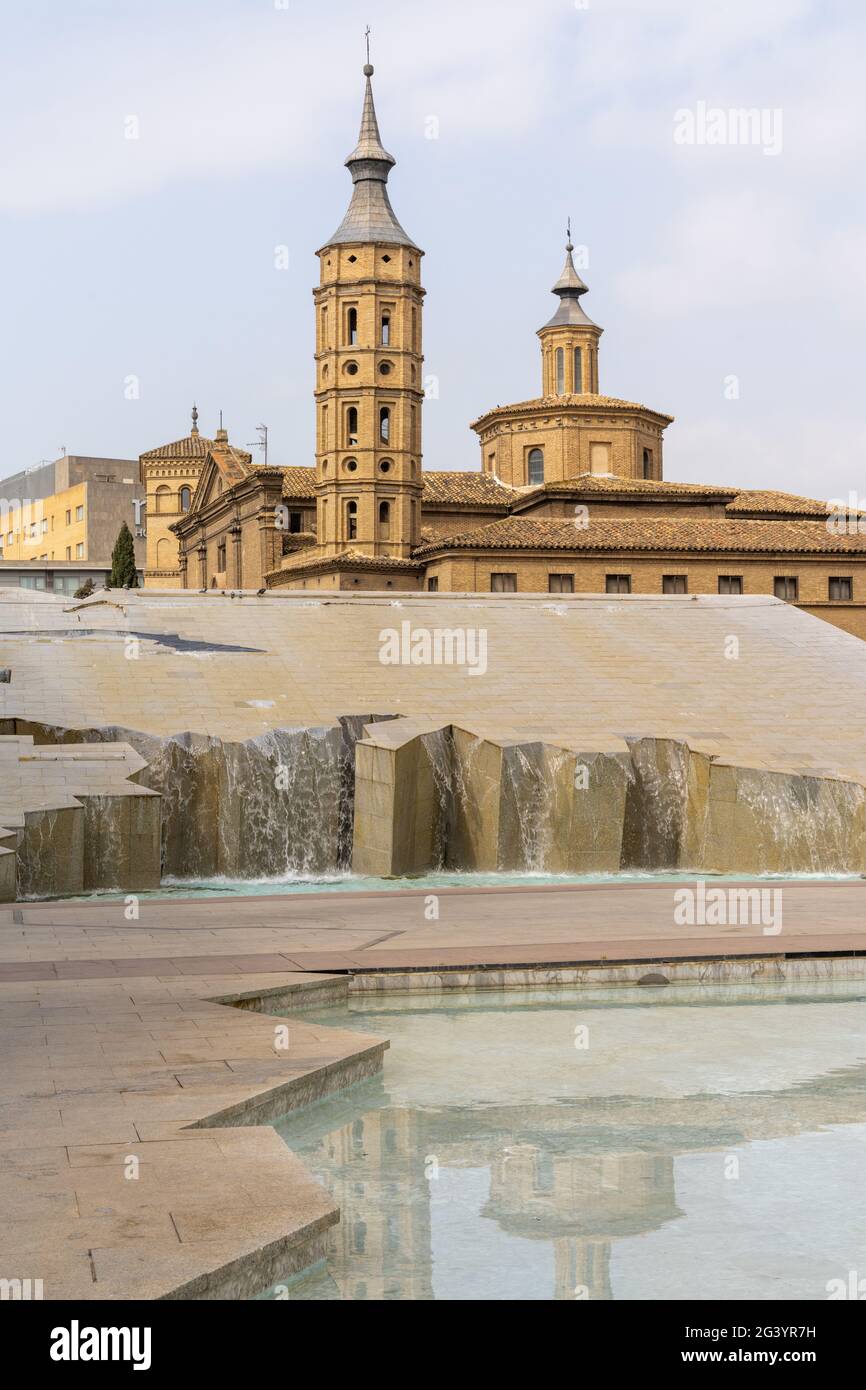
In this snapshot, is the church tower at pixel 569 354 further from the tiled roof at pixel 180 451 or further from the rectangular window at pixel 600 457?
the tiled roof at pixel 180 451

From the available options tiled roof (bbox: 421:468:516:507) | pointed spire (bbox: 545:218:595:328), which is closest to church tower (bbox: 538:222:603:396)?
pointed spire (bbox: 545:218:595:328)

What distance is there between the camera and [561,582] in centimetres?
4875

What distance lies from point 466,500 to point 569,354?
12418mm

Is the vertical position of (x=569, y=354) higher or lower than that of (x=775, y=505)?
higher

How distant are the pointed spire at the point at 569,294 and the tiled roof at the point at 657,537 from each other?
19.1 meters

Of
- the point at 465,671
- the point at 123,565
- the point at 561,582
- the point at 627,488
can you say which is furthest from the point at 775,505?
the point at 465,671

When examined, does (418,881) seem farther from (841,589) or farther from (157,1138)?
(841,589)

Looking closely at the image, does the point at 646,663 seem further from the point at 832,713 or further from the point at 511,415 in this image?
the point at 511,415

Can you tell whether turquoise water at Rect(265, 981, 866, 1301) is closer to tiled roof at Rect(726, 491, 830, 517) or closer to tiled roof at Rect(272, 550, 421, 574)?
tiled roof at Rect(272, 550, 421, 574)

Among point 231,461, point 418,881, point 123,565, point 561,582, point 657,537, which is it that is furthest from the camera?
point 123,565

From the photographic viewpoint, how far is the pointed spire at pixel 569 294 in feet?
226

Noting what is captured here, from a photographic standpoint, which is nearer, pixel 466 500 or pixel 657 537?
pixel 657 537
